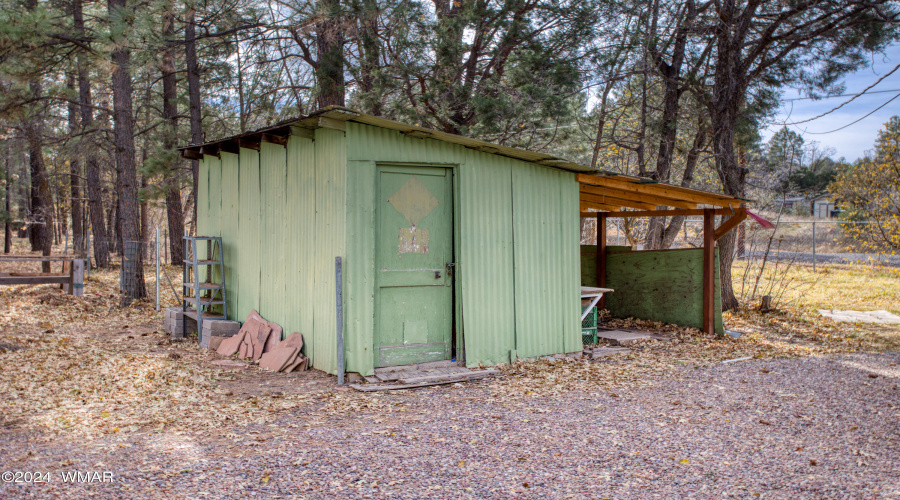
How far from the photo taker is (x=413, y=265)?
6.33m

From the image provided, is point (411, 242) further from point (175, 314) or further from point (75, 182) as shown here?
point (75, 182)

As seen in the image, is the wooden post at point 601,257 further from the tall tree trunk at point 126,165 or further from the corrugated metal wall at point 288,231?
the tall tree trunk at point 126,165

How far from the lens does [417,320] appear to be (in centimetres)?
635

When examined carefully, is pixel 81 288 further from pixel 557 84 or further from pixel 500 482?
pixel 500 482

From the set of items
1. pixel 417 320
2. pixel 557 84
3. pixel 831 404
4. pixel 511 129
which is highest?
pixel 557 84

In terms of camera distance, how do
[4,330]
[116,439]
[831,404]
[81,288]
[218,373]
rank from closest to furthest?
[116,439] → [831,404] → [218,373] → [4,330] → [81,288]

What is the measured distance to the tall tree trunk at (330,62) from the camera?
977 cm

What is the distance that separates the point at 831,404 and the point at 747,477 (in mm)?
2291

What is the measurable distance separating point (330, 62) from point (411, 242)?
17.6 ft

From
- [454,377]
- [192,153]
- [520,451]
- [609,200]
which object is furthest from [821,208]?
[520,451]

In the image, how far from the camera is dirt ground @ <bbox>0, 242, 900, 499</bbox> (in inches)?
135

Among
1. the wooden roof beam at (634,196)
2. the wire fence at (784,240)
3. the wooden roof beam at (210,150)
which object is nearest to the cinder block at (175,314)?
the wooden roof beam at (210,150)

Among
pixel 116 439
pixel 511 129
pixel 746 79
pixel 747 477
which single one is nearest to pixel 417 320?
pixel 116 439

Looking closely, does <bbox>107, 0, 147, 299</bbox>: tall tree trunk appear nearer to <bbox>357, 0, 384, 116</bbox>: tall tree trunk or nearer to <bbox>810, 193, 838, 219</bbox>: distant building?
<bbox>357, 0, 384, 116</bbox>: tall tree trunk
